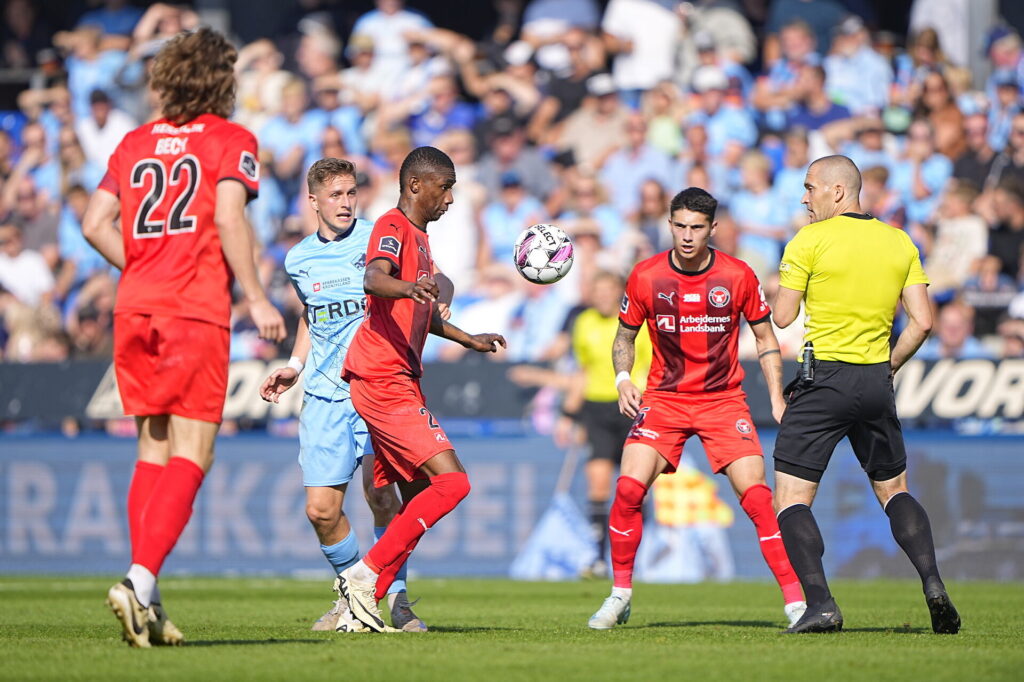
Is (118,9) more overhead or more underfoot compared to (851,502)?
more overhead

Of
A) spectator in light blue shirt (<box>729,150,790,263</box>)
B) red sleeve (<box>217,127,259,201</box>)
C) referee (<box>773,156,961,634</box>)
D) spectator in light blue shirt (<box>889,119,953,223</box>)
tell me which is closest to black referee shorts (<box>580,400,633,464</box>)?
spectator in light blue shirt (<box>729,150,790,263</box>)

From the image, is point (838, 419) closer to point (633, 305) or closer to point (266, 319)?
point (633, 305)

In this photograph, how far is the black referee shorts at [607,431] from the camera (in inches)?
567

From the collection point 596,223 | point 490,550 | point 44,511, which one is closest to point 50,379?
point 44,511

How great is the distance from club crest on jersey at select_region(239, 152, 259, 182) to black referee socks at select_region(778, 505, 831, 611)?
3.37 m

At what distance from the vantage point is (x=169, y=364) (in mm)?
6402

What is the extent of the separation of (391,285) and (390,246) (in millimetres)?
Answer: 474

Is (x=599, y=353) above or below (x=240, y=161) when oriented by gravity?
below

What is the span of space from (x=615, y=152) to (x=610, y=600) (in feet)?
35.4

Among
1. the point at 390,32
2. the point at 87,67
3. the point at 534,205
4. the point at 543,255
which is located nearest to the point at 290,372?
the point at 543,255

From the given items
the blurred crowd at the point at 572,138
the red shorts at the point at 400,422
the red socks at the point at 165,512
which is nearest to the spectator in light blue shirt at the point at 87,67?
the blurred crowd at the point at 572,138

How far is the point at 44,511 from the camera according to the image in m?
15.7

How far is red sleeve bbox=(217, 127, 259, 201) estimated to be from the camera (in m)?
6.46

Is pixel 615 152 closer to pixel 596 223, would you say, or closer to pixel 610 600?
pixel 596 223
